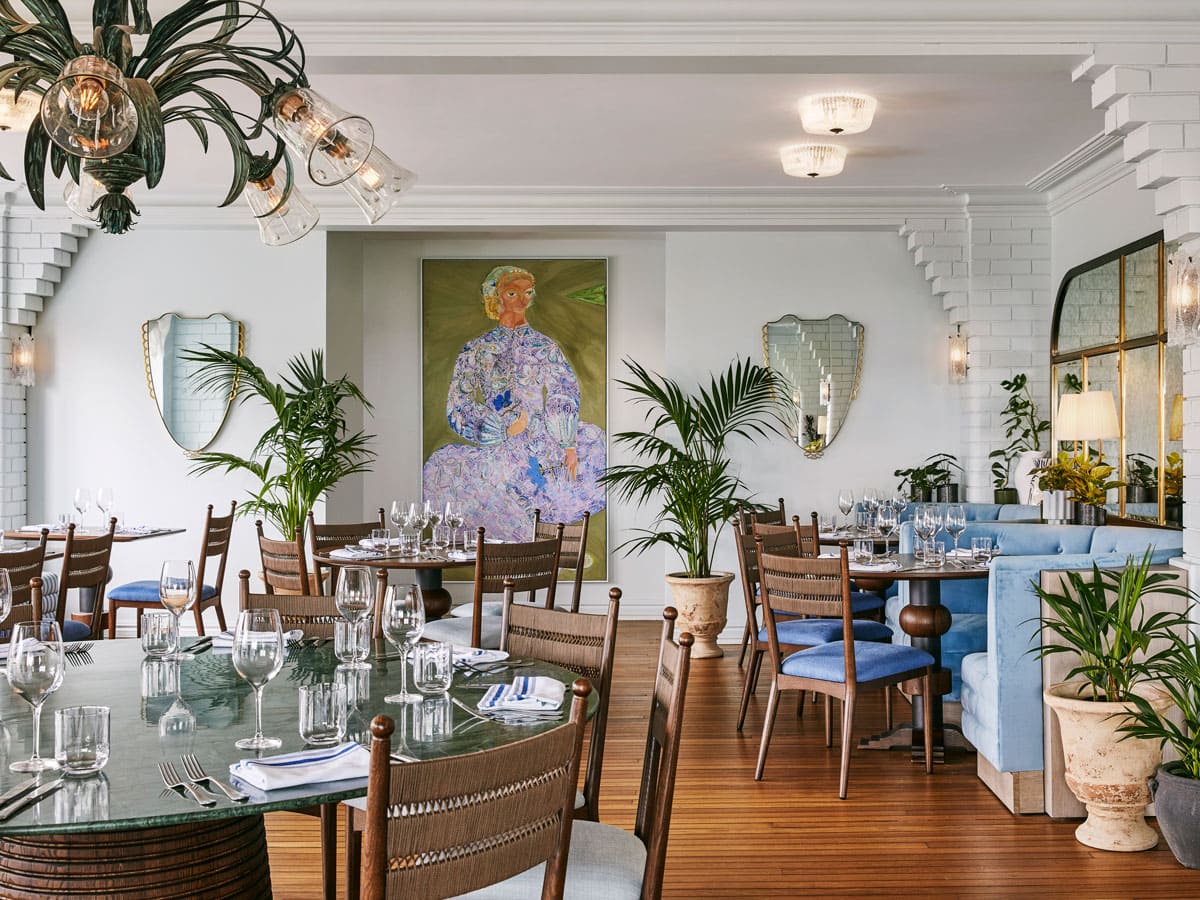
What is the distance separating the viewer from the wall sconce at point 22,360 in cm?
757

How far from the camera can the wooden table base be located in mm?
2006

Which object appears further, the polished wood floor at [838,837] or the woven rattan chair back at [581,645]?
the polished wood floor at [838,837]

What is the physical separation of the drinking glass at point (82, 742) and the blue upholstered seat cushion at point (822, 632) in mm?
3394

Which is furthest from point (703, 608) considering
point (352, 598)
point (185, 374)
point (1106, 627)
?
point (352, 598)

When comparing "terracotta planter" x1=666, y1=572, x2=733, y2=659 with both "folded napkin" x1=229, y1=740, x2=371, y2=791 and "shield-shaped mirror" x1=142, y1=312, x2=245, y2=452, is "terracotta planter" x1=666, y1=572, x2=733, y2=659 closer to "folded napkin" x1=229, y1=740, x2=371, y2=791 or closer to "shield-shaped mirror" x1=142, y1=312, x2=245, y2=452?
"shield-shaped mirror" x1=142, y1=312, x2=245, y2=452

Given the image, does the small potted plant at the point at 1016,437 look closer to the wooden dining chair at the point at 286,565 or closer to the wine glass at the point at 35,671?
the wooden dining chair at the point at 286,565

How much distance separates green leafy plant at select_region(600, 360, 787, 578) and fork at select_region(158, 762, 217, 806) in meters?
5.25

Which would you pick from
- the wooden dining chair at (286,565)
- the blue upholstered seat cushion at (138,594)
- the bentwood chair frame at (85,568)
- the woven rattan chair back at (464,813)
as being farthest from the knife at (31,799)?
the blue upholstered seat cushion at (138,594)

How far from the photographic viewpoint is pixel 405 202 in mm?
7578

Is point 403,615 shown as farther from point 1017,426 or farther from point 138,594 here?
point 1017,426

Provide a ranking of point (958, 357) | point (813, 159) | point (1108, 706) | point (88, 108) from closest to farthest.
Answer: point (88, 108), point (1108, 706), point (813, 159), point (958, 357)

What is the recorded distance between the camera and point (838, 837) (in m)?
3.76

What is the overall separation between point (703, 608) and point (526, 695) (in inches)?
188

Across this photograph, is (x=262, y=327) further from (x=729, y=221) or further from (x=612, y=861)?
(x=612, y=861)
